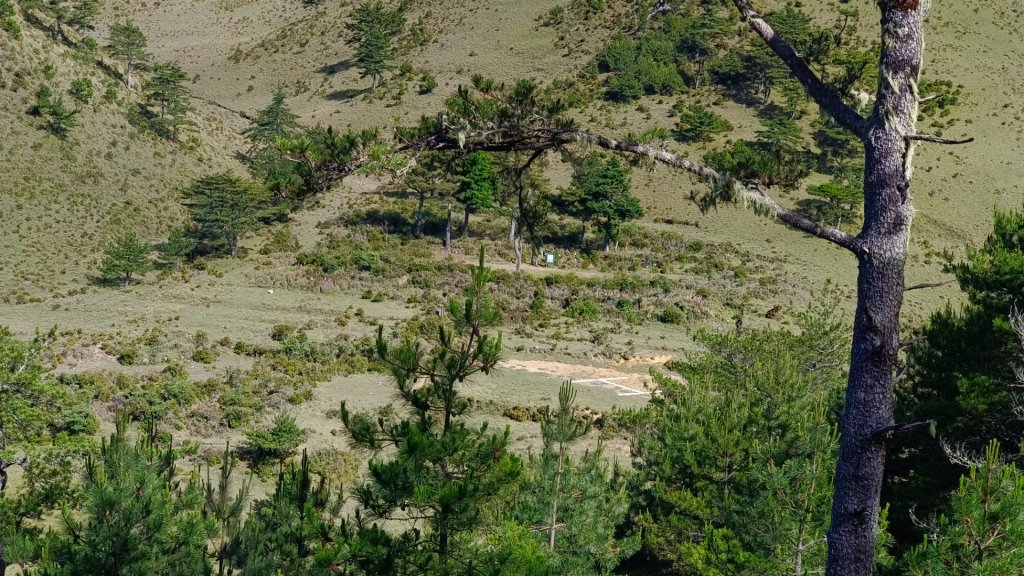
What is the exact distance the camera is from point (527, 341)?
37688mm

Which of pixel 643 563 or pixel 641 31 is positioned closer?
pixel 643 563

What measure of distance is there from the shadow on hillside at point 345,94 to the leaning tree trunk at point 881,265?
263ft

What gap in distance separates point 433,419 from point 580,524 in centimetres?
573

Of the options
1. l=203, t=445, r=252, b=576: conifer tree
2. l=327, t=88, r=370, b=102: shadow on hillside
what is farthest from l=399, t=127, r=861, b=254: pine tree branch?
l=327, t=88, r=370, b=102: shadow on hillside

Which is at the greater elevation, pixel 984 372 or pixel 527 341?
pixel 984 372

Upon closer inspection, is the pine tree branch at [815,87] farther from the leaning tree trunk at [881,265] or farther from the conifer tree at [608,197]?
the conifer tree at [608,197]

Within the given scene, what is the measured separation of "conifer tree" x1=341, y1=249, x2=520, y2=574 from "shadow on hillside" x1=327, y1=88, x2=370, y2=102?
7693cm

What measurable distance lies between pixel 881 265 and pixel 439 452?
4.10 m

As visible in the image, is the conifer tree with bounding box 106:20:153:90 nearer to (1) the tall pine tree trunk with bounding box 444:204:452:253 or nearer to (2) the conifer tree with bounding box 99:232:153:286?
(2) the conifer tree with bounding box 99:232:153:286

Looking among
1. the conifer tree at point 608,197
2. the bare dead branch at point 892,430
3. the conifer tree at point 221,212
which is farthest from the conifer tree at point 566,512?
the conifer tree at point 608,197

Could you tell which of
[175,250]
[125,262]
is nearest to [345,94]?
[175,250]

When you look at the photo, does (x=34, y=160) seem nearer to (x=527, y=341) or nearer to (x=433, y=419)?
(x=527, y=341)

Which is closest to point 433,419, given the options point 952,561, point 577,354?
point 952,561

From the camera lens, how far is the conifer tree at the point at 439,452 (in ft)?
22.3
